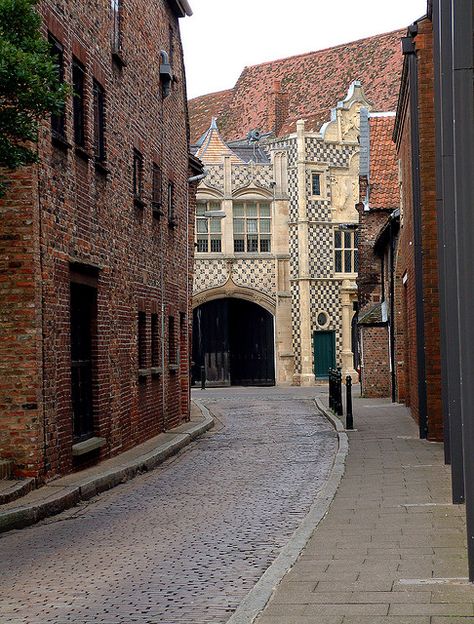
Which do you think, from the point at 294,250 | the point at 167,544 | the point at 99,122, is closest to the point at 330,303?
the point at 294,250

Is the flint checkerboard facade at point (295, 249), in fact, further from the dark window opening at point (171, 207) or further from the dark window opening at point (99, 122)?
the dark window opening at point (99, 122)

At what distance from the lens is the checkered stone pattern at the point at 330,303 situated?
5209 cm

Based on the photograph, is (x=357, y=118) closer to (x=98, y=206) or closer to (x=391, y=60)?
(x=391, y=60)

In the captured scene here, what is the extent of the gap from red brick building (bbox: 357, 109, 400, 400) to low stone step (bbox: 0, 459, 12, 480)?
66.0 ft

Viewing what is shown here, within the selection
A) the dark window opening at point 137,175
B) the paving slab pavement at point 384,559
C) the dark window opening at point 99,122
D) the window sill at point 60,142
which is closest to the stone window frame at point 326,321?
the dark window opening at point 137,175

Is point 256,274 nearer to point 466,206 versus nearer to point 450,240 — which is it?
point 450,240

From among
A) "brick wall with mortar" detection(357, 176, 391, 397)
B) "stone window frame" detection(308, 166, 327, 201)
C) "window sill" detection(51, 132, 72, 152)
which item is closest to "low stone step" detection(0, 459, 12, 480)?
"window sill" detection(51, 132, 72, 152)

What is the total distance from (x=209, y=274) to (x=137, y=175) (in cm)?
3016

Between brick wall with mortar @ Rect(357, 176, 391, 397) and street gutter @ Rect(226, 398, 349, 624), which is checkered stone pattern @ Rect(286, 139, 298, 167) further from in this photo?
street gutter @ Rect(226, 398, 349, 624)

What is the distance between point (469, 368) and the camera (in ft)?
23.3

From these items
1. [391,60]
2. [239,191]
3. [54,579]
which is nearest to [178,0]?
[54,579]

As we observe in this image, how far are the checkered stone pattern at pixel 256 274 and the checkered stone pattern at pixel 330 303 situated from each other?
1.93 m

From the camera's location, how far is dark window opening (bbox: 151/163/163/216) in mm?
22234

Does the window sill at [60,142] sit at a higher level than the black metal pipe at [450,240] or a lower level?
higher
